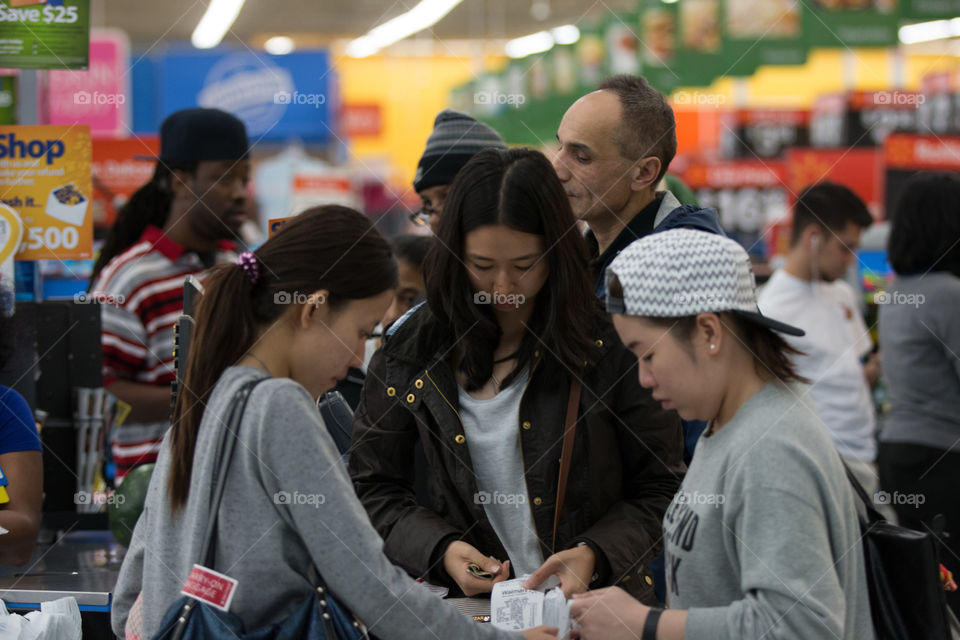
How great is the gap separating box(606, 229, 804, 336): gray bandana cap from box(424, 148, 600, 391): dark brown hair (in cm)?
51

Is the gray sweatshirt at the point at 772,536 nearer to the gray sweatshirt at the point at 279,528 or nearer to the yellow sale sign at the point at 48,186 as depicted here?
the gray sweatshirt at the point at 279,528

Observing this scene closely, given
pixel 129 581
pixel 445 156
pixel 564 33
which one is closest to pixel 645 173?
pixel 445 156

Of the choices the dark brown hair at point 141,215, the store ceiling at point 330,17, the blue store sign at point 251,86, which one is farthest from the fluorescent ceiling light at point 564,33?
the dark brown hair at point 141,215

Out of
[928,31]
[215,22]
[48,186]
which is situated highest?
[928,31]

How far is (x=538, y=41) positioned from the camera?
17.1m

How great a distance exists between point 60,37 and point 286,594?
234cm

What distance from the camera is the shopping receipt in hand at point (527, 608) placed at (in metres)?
1.97

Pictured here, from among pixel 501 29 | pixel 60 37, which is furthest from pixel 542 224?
pixel 501 29

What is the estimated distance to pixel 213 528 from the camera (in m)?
1.71

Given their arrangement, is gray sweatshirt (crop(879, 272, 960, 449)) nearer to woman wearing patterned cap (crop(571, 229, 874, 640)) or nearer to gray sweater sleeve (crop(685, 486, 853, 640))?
woman wearing patterned cap (crop(571, 229, 874, 640))

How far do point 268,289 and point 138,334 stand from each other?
1.87 metres

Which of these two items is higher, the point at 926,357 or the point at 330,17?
the point at 330,17

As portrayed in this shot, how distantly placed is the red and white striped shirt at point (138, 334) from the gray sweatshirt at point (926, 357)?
270 cm

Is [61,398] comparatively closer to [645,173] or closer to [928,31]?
[645,173]
